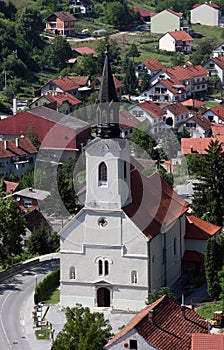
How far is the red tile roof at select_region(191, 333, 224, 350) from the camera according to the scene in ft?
80.4

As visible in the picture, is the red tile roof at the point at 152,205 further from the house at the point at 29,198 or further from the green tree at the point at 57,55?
the green tree at the point at 57,55

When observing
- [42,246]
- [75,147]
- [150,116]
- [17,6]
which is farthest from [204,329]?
[17,6]

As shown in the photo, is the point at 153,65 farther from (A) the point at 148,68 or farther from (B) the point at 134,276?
(B) the point at 134,276

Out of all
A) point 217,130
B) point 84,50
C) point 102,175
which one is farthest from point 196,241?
point 84,50

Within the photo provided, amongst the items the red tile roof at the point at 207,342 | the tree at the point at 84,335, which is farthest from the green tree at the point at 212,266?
the red tile roof at the point at 207,342

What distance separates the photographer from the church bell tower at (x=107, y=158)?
3234cm

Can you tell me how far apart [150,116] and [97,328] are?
39.7 metres

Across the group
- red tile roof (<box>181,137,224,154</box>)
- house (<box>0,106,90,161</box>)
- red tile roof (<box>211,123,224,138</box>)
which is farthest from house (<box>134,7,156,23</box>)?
red tile roof (<box>181,137,224,154</box>)

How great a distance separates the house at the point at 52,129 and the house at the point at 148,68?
56.0 feet

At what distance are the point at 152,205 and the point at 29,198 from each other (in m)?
14.7

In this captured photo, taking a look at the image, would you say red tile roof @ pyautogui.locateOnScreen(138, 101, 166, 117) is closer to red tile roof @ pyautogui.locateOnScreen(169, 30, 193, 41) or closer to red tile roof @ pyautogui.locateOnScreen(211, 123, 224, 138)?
red tile roof @ pyautogui.locateOnScreen(211, 123, 224, 138)

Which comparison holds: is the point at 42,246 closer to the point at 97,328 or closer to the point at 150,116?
the point at 97,328

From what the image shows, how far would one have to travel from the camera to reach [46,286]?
35250 millimetres

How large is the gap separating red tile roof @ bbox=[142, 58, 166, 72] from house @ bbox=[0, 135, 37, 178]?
23.7 m
